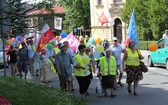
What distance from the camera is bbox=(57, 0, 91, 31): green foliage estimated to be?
67938 millimetres

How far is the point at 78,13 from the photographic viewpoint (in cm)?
6844

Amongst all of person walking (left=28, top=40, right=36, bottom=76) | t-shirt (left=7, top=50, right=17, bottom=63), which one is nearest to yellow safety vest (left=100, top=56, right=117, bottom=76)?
person walking (left=28, top=40, right=36, bottom=76)

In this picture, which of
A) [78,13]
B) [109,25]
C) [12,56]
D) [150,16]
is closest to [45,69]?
[12,56]

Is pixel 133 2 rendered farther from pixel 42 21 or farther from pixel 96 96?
pixel 42 21

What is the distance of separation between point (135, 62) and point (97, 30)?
4589 centimetres

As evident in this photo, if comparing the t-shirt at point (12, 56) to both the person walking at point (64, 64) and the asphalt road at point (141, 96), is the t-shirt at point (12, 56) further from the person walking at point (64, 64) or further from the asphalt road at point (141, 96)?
the person walking at point (64, 64)

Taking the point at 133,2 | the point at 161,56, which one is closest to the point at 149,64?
the point at 161,56

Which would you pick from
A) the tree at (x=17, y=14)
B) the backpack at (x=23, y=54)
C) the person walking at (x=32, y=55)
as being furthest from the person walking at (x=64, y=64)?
the person walking at (x=32, y=55)

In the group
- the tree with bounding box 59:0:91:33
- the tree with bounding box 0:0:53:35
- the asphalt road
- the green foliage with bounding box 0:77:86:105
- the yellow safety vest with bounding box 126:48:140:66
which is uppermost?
the tree with bounding box 59:0:91:33

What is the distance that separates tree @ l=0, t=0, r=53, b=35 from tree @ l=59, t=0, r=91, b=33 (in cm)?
6146

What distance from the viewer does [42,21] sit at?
591cm

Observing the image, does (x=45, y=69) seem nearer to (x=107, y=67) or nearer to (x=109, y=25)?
(x=107, y=67)

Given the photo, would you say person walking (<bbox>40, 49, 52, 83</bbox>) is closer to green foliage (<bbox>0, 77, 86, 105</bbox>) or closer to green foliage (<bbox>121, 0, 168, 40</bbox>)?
green foliage (<bbox>0, 77, 86, 105</bbox>)

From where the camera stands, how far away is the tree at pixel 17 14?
18.5 ft
